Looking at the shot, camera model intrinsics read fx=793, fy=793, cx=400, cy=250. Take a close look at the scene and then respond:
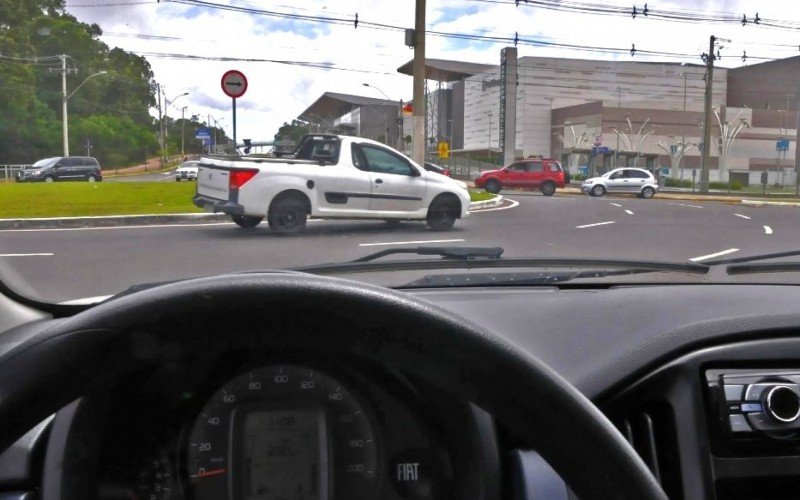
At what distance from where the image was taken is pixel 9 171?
14.0 feet

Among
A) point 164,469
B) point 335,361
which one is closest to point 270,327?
point 335,361

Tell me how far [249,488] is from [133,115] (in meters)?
3.23

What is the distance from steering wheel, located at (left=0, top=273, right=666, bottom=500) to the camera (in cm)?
112

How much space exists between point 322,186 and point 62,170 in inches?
62.9

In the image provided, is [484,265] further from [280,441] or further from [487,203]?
[487,203]

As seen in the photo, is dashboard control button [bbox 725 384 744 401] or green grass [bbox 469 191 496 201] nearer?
dashboard control button [bbox 725 384 744 401]

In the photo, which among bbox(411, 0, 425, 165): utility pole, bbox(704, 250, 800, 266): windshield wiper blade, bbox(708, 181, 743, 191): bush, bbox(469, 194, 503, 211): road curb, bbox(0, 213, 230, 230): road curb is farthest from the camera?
bbox(708, 181, 743, 191): bush

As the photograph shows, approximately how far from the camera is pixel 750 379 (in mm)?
2037

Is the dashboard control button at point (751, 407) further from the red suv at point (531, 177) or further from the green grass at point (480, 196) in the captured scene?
the red suv at point (531, 177)

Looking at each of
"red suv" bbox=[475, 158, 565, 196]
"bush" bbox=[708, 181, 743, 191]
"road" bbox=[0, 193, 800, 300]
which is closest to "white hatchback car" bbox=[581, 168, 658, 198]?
"red suv" bbox=[475, 158, 565, 196]

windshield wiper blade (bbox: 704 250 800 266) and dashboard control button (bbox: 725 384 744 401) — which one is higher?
windshield wiper blade (bbox: 704 250 800 266)

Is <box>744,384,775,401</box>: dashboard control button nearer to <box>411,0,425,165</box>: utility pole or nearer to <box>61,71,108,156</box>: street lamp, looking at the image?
<box>411,0,425,165</box>: utility pole

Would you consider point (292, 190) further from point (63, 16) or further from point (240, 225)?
point (63, 16)

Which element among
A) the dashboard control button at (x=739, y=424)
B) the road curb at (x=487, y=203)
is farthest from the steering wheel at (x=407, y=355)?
the road curb at (x=487, y=203)
